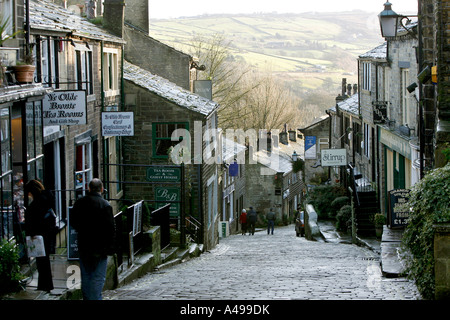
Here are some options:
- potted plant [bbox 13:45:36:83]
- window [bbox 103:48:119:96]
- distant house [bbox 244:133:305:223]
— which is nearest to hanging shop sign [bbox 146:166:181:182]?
window [bbox 103:48:119:96]

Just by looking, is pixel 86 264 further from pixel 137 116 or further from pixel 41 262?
pixel 137 116

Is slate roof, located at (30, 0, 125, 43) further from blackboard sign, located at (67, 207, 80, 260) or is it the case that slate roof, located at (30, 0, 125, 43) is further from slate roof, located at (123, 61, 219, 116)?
blackboard sign, located at (67, 207, 80, 260)

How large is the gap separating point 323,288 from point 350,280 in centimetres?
126

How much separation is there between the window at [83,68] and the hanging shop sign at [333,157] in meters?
15.0

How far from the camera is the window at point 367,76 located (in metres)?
29.7

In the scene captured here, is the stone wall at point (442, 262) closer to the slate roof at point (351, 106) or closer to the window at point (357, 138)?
the window at point (357, 138)

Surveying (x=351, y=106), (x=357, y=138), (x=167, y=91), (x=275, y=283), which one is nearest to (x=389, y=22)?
(x=275, y=283)

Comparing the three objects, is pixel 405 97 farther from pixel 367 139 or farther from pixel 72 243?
pixel 72 243

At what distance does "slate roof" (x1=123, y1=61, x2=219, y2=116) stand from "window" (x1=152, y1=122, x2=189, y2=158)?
0.89 metres

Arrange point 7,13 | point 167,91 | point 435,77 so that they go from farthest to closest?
point 167,91
point 435,77
point 7,13

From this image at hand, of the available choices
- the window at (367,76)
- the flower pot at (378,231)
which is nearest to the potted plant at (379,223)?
the flower pot at (378,231)

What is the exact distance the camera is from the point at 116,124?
18781 mm

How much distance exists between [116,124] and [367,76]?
15796 mm
